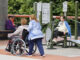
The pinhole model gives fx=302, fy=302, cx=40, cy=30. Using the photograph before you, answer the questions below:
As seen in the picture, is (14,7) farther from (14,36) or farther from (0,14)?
(14,36)

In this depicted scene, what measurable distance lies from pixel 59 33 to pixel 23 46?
2.87 meters

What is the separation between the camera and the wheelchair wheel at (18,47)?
1146cm

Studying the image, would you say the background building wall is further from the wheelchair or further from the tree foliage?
the tree foliage

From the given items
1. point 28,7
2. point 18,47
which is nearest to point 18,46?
point 18,47

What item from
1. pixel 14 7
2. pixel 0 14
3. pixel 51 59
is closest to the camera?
pixel 51 59

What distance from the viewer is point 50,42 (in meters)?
13.6

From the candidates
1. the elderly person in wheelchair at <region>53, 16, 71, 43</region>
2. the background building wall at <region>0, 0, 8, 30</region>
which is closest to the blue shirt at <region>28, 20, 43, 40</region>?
the elderly person in wheelchair at <region>53, 16, 71, 43</region>

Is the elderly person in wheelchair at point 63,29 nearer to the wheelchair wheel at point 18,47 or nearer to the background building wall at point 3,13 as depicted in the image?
the wheelchair wheel at point 18,47

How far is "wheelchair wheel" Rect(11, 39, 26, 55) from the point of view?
1146cm

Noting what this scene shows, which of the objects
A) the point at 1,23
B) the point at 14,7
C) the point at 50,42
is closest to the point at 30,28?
the point at 50,42

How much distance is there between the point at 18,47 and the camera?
11562 millimetres

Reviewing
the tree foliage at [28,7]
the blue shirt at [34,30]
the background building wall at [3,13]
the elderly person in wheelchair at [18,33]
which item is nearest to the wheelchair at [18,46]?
the elderly person in wheelchair at [18,33]

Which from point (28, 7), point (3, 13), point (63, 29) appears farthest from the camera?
point (28, 7)

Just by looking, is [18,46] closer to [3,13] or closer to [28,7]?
[3,13]
